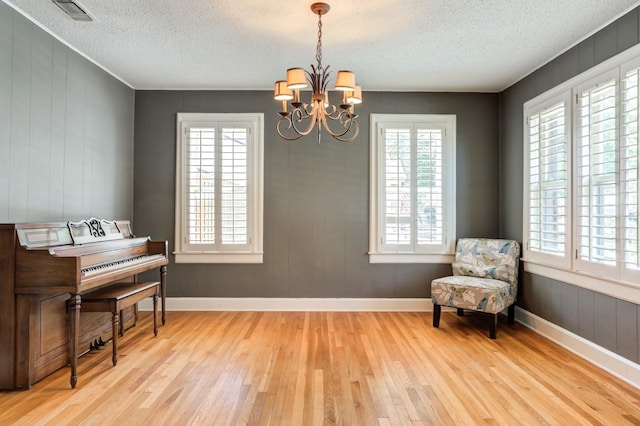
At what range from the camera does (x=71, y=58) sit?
3561 mm

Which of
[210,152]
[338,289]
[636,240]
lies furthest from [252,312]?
[636,240]

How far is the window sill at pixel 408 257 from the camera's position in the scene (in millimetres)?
4699

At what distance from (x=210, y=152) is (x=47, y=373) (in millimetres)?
2742

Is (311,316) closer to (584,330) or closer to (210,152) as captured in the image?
(210,152)

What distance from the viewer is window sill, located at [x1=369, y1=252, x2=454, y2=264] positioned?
470cm

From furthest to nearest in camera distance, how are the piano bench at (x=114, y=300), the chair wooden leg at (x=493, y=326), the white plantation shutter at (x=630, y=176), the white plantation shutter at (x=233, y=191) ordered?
1. the white plantation shutter at (x=233, y=191)
2. the chair wooden leg at (x=493, y=326)
3. the piano bench at (x=114, y=300)
4. the white plantation shutter at (x=630, y=176)

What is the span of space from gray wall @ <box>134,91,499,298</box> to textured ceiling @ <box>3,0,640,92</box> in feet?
1.32

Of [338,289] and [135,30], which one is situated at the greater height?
[135,30]

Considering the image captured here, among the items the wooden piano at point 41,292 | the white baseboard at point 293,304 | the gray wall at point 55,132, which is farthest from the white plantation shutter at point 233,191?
the wooden piano at point 41,292

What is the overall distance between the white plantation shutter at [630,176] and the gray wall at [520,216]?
280 mm

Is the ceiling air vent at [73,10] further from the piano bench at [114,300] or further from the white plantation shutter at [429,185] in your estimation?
the white plantation shutter at [429,185]

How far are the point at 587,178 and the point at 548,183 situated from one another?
1.78ft

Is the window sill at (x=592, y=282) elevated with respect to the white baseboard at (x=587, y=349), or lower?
elevated

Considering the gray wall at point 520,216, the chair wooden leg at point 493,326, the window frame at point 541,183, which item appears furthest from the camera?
the chair wooden leg at point 493,326
